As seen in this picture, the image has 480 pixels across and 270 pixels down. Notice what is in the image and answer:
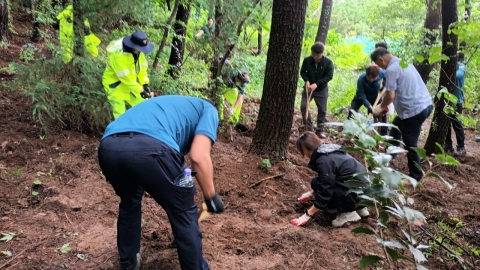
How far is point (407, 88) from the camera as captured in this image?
15.8 feet

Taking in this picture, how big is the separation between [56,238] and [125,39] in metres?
2.80

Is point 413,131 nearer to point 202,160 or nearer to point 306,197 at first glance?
point 306,197

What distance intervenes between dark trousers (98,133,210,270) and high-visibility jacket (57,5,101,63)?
373 centimetres

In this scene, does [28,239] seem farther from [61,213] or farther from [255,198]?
[255,198]

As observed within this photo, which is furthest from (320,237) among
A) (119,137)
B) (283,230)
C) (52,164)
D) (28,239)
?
(52,164)

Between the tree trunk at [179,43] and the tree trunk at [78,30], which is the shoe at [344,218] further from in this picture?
the tree trunk at [179,43]

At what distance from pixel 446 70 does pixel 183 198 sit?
558 centimetres

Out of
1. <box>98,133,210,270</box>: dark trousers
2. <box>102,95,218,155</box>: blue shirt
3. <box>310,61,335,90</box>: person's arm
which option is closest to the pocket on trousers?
<box>98,133,210,270</box>: dark trousers

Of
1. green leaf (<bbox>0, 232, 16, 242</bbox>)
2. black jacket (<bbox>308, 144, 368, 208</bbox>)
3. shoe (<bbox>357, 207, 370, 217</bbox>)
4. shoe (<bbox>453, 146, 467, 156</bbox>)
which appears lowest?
shoe (<bbox>453, 146, 467, 156</bbox>)

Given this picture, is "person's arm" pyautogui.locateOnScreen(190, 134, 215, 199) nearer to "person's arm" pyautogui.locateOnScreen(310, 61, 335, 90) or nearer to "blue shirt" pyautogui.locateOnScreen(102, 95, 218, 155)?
"blue shirt" pyautogui.locateOnScreen(102, 95, 218, 155)

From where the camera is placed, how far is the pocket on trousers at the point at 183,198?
230 centimetres

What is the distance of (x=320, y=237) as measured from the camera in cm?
344

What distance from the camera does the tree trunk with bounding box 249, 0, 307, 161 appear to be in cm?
480

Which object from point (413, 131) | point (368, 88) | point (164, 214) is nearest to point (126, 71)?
point (164, 214)
